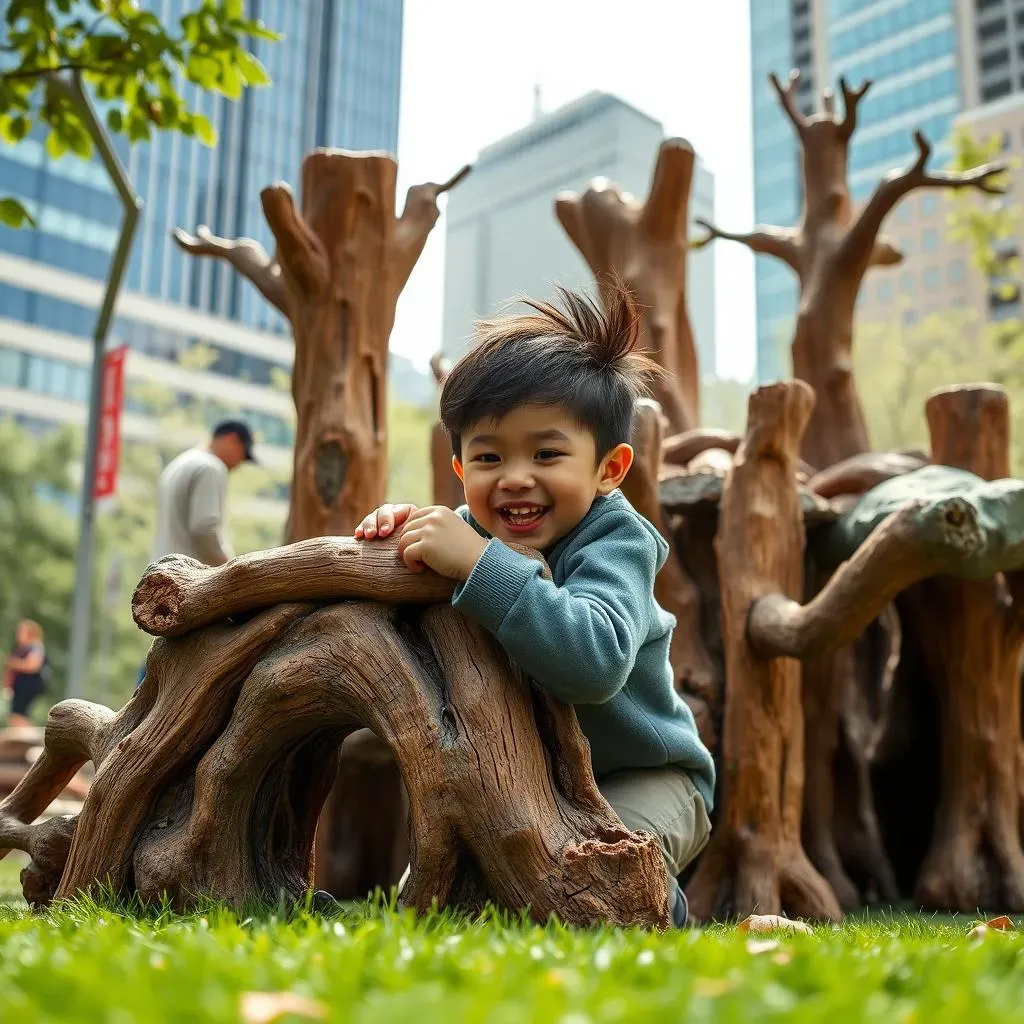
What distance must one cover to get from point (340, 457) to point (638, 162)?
157 feet

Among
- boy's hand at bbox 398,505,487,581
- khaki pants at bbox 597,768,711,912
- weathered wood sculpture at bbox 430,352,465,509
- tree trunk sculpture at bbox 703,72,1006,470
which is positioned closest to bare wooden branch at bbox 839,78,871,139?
tree trunk sculpture at bbox 703,72,1006,470

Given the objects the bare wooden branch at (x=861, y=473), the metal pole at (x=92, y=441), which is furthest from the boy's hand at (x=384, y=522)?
the metal pole at (x=92, y=441)

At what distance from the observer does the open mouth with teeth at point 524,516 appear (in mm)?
2490

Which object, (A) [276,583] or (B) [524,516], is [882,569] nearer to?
(B) [524,516]

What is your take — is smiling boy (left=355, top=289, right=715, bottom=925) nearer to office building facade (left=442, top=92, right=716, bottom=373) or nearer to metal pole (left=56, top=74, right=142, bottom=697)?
metal pole (left=56, top=74, right=142, bottom=697)

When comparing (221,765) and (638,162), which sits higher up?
(638,162)

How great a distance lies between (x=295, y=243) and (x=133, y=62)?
3.63 feet

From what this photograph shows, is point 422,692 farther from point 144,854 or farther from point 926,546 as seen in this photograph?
point 926,546

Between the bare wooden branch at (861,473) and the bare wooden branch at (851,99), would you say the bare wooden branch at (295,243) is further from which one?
the bare wooden branch at (851,99)

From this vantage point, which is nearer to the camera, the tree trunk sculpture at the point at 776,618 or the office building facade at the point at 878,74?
the tree trunk sculpture at the point at 776,618

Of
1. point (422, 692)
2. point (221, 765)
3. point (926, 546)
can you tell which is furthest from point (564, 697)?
point (926, 546)

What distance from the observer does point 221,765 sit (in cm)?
230

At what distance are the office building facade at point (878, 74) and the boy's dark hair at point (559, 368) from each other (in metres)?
53.8

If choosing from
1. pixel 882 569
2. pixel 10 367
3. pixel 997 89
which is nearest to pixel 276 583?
pixel 882 569
